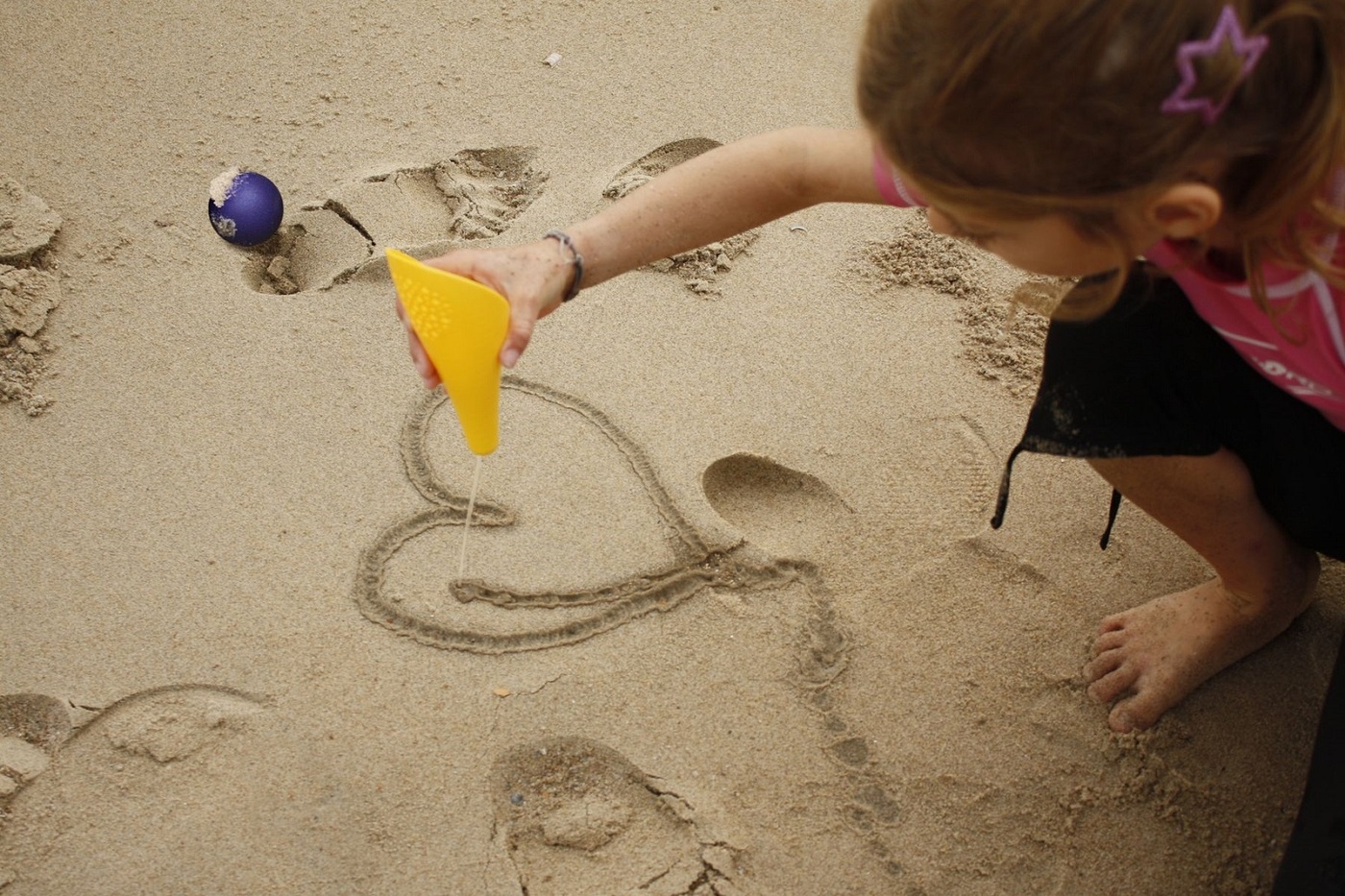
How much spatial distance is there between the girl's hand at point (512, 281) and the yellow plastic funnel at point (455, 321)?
0.05 ft

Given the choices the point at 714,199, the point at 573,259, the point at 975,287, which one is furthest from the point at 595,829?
the point at 975,287

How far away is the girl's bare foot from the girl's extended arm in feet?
2.61

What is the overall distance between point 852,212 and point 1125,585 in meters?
0.99

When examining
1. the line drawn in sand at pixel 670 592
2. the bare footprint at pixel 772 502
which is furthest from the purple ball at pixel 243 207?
the bare footprint at pixel 772 502

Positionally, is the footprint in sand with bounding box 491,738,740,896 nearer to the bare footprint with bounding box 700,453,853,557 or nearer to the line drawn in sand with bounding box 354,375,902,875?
the line drawn in sand with bounding box 354,375,902,875

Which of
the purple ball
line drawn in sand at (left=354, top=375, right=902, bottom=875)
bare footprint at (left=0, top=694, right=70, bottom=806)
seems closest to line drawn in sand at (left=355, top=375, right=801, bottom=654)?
line drawn in sand at (left=354, top=375, right=902, bottom=875)

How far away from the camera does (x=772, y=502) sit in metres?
1.91

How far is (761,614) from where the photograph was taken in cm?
173

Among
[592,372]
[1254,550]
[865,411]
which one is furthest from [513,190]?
[1254,550]

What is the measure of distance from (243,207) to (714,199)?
111cm

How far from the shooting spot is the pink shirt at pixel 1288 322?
115 centimetres

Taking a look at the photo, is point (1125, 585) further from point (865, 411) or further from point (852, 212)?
point (852, 212)

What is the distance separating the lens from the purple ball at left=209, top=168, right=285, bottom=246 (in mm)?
2154

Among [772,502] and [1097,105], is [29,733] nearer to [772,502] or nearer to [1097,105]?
[772,502]
